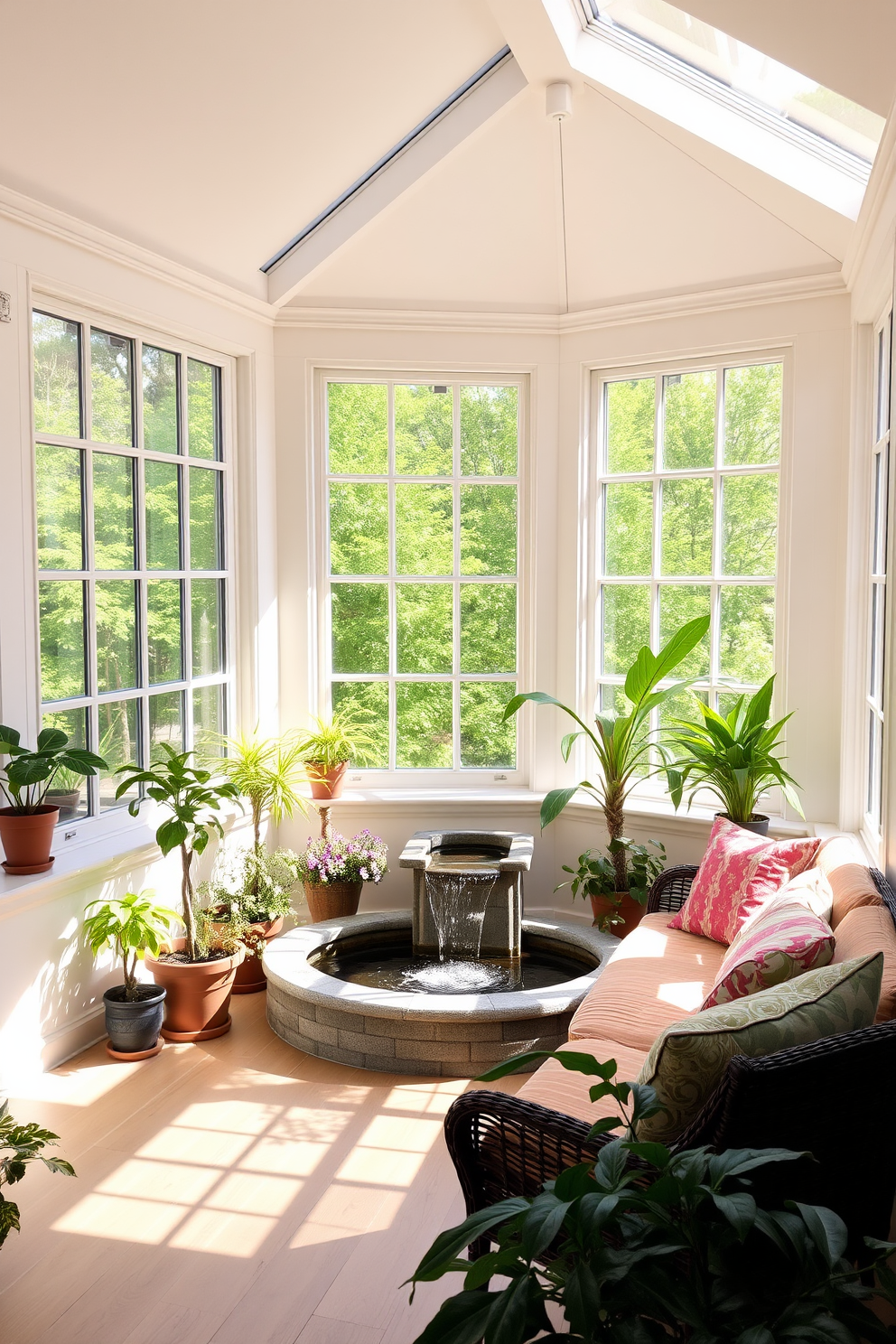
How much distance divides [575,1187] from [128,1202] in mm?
1699

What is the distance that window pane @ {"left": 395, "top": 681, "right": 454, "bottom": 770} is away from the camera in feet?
16.3

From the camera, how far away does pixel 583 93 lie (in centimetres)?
383

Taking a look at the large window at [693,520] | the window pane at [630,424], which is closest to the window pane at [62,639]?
the large window at [693,520]

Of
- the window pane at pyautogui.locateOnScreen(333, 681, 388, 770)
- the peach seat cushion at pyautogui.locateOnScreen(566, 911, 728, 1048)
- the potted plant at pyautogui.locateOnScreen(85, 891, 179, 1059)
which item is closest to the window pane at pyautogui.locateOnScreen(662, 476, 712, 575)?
the window pane at pyautogui.locateOnScreen(333, 681, 388, 770)

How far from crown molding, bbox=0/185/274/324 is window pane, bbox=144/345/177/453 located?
28cm

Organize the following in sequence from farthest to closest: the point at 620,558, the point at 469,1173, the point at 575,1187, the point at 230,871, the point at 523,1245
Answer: the point at 620,558 < the point at 230,871 < the point at 469,1173 < the point at 575,1187 < the point at 523,1245

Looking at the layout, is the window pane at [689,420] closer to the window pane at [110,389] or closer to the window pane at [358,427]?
the window pane at [358,427]

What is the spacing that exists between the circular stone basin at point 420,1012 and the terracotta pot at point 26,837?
3.00ft

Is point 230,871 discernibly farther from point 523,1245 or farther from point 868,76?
point 868,76

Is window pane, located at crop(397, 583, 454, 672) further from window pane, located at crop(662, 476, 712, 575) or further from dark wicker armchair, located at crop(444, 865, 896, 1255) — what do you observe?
dark wicker armchair, located at crop(444, 865, 896, 1255)

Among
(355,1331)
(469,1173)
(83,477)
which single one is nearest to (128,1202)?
(355,1331)

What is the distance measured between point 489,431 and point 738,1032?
11.6 ft

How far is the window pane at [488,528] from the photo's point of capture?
4.93 meters

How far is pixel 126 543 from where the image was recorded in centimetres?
398
